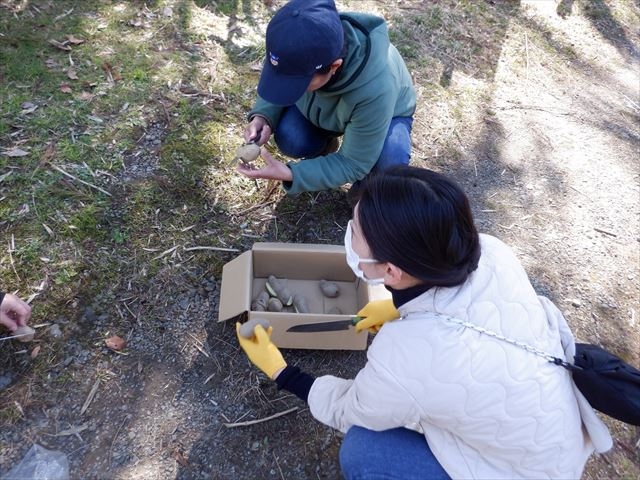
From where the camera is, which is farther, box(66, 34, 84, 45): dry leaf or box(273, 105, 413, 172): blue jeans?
box(66, 34, 84, 45): dry leaf

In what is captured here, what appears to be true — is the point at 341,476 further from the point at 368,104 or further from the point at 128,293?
the point at 368,104

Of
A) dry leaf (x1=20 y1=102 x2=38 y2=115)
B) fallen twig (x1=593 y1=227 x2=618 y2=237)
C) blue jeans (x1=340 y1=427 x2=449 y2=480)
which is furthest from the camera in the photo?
fallen twig (x1=593 y1=227 x2=618 y2=237)

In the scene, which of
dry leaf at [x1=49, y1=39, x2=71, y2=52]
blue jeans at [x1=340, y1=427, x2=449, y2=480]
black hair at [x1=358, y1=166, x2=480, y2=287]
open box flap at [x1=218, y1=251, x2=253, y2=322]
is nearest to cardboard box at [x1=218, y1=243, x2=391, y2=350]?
open box flap at [x1=218, y1=251, x2=253, y2=322]

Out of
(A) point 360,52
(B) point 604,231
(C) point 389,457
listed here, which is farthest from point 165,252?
(B) point 604,231

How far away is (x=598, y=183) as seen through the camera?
135 inches

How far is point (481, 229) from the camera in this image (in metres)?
3.02

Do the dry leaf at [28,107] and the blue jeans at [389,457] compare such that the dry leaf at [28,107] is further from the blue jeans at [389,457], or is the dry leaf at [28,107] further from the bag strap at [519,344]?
the bag strap at [519,344]

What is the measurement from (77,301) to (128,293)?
0.73 ft

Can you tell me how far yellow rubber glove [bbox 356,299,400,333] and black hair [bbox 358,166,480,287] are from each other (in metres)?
0.58

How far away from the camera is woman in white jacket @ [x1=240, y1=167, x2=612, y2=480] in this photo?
4.41 ft

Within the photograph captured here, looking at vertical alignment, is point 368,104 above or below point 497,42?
above

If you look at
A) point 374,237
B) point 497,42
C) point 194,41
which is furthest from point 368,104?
point 497,42

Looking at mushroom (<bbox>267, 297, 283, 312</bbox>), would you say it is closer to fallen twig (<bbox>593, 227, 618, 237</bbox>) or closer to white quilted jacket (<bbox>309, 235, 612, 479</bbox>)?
white quilted jacket (<bbox>309, 235, 612, 479</bbox>)

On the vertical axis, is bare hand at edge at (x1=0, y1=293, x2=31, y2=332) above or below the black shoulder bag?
below
